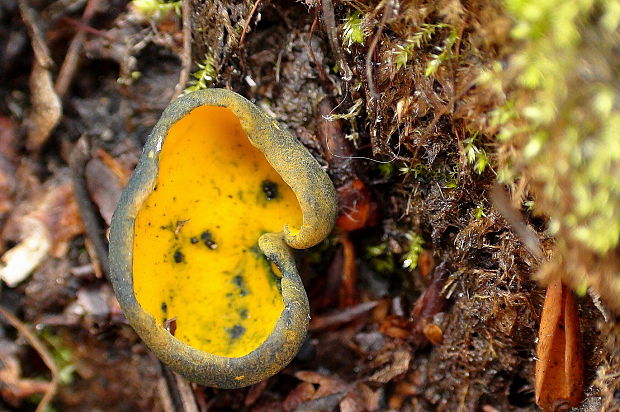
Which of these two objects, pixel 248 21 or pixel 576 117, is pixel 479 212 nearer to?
pixel 576 117

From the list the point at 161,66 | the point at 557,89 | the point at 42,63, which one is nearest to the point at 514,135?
the point at 557,89

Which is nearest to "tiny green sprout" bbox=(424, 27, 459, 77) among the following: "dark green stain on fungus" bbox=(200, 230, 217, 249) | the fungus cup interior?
the fungus cup interior

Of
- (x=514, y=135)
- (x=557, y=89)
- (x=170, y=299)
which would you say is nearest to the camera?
(x=557, y=89)

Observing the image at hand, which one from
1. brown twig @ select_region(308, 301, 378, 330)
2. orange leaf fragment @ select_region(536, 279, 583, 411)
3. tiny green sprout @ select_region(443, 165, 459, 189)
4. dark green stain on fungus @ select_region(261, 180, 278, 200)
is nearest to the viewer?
orange leaf fragment @ select_region(536, 279, 583, 411)

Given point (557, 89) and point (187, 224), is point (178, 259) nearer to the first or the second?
point (187, 224)

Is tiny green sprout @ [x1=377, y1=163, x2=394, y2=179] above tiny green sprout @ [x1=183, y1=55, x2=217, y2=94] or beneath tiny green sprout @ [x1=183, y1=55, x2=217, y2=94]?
beneath

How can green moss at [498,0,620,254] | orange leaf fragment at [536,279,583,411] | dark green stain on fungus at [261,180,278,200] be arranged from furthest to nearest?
dark green stain on fungus at [261,180,278,200] → orange leaf fragment at [536,279,583,411] → green moss at [498,0,620,254]

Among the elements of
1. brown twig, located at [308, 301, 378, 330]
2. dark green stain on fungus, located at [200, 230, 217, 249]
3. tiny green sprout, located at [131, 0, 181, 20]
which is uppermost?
tiny green sprout, located at [131, 0, 181, 20]

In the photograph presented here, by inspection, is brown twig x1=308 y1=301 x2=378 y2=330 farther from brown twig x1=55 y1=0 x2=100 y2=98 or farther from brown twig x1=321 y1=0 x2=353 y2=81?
brown twig x1=55 y1=0 x2=100 y2=98
